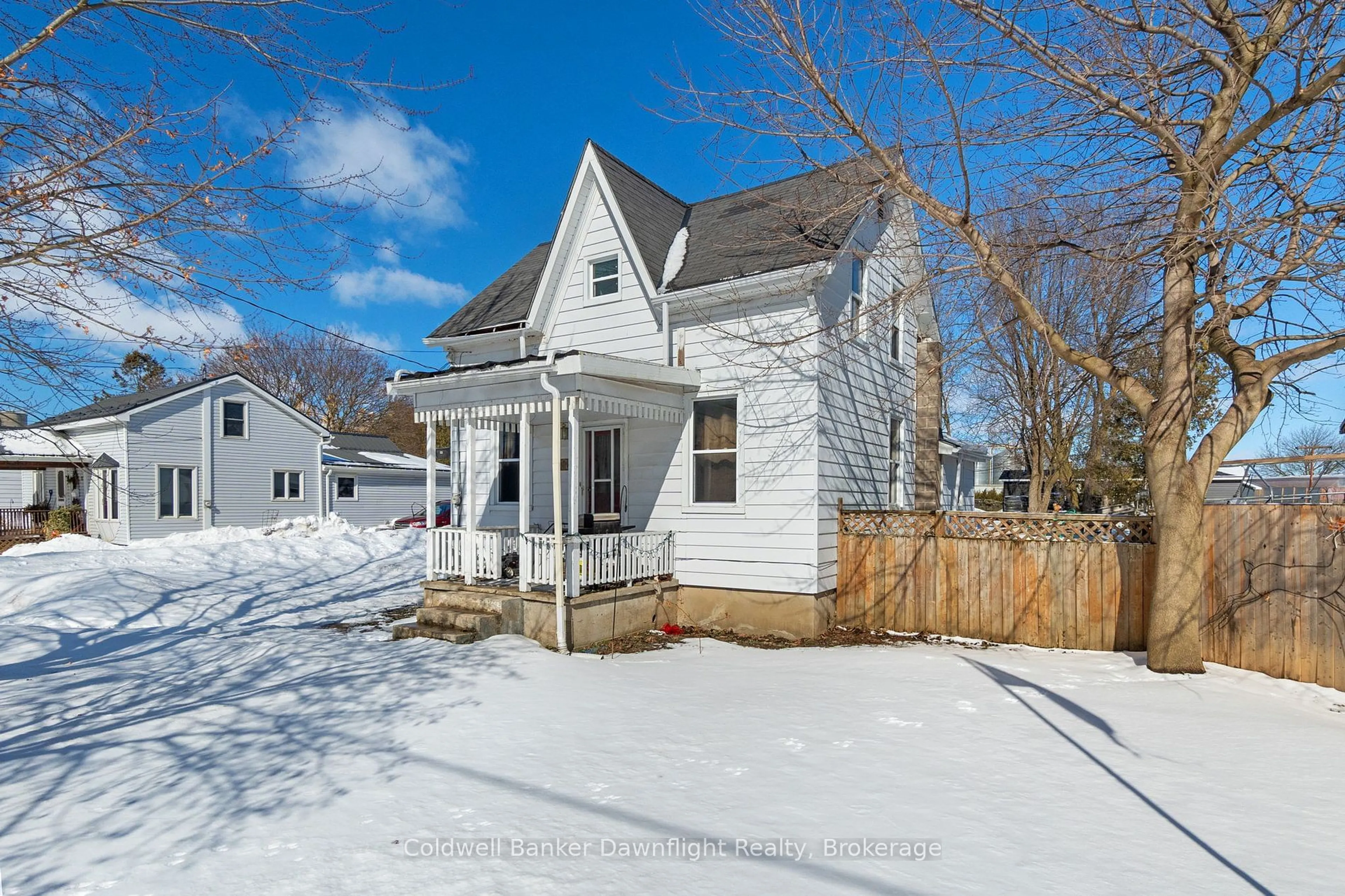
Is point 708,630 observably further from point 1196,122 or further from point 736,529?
point 1196,122

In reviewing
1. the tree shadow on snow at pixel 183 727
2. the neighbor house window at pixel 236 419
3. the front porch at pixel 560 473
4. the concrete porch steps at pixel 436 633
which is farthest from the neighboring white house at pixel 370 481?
the tree shadow on snow at pixel 183 727

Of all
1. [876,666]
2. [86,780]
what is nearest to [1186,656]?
[876,666]

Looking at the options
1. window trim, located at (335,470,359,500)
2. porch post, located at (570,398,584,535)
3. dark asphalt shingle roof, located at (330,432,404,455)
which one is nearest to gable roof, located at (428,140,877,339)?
porch post, located at (570,398,584,535)

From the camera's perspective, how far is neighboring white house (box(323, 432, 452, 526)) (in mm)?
29203

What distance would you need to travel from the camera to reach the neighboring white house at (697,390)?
9.19m

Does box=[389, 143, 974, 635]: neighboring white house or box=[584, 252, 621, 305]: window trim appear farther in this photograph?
box=[584, 252, 621, 305]: window trim

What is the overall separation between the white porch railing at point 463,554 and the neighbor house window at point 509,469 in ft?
6.59

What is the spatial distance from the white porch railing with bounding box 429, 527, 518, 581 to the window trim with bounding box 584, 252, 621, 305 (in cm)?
387

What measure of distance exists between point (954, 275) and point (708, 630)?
A: 5584mm

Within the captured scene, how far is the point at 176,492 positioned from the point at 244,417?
3.37 m

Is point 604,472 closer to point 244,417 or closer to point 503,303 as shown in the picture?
point 503,303

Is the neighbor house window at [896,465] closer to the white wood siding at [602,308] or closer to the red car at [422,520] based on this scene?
the white wood siding at [602,308]

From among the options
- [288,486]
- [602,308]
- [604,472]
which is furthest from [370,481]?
[602,308]

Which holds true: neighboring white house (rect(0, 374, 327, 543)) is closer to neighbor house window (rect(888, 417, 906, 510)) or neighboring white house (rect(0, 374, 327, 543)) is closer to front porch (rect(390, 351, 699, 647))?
front porch (rect(390, 351, 699, 647))
